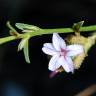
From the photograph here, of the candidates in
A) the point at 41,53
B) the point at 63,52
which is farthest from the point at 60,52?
the point at 41,53

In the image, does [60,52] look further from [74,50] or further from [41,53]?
[41,53]

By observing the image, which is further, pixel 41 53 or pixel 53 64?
pixel 41 53

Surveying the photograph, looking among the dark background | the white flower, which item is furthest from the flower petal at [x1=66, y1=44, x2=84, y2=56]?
the dark background

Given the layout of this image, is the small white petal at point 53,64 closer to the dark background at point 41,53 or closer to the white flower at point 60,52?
the white flower at point 60,52

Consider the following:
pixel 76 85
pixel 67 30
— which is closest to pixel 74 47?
pixel 67 30

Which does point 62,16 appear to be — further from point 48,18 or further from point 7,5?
point 7,5
